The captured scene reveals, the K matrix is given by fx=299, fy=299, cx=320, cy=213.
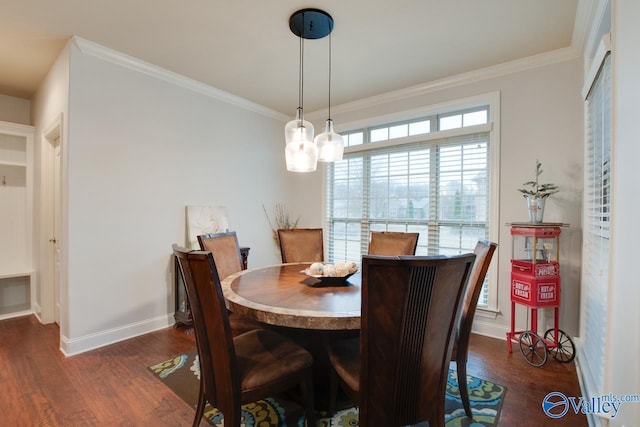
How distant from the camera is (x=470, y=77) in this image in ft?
10.3

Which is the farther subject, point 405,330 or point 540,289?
point 540,289

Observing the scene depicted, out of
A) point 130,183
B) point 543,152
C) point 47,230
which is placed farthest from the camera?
point 47,230

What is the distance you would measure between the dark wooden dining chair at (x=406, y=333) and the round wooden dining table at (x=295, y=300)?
0.22 metres

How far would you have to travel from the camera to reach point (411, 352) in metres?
1.19

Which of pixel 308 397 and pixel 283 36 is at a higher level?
pixel 283 36

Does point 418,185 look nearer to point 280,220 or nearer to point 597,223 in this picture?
point 597,223

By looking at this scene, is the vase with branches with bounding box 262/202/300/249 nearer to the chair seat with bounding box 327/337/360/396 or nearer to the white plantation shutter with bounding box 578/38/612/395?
the chair seat with bounding box 327/337/360/396

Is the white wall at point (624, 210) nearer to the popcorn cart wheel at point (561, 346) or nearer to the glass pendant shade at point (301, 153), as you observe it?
the popcorn cart wheel at point (561, 346)

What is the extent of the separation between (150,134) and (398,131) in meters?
2.84

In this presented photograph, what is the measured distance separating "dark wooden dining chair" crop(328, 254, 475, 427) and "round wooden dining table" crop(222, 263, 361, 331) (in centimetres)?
22

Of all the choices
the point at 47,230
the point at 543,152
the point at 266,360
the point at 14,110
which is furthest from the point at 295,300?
the point at 14,110

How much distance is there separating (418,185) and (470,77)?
4.05 ft

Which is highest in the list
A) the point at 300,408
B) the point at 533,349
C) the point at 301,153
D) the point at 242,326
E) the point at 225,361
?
the point at 301,153

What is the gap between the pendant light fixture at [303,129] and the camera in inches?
81.2
